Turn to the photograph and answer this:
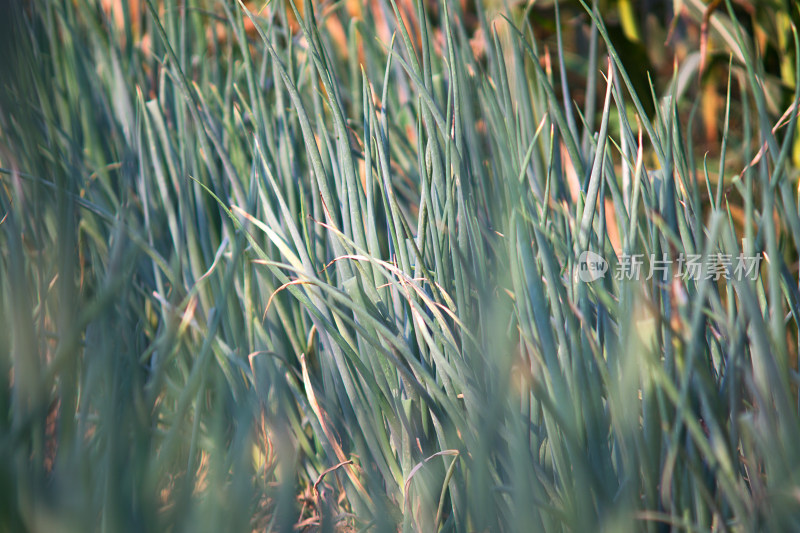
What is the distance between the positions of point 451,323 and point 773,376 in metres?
0.19

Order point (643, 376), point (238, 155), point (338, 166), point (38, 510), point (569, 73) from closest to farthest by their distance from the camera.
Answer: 1. point (38, 510)
2. point (643, 376)
3. point (338, 166)
4. point (238, 155)
5. point (569, 73)

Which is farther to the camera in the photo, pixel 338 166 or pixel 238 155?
pixel 238 155

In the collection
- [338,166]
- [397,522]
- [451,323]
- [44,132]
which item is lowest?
[397,522]

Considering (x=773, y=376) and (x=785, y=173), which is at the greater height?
(x=785, y=173)

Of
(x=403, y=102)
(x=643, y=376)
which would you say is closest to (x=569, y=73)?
(x=403, y=102)

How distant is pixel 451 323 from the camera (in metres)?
0.39

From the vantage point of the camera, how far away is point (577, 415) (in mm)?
302

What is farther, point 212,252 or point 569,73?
point 569,73

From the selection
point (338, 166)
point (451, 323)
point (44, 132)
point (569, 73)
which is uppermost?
point (569, 73)

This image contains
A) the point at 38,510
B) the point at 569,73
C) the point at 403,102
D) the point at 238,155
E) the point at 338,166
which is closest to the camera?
the point at 38,510

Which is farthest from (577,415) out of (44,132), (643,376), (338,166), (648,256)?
(44,132)

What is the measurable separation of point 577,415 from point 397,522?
0.49 feet

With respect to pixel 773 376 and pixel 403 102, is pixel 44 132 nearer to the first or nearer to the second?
pixel 403 102

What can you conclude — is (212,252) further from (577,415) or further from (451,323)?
(577,415)
